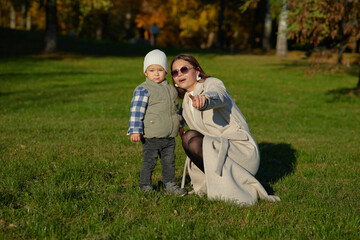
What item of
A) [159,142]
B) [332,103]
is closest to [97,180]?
[159,142]

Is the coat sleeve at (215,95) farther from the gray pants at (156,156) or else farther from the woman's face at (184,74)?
the gray pants at (156,156)

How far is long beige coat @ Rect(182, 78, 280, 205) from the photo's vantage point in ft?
14.2


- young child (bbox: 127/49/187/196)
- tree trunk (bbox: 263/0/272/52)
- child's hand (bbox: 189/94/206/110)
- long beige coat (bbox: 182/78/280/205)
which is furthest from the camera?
tree trunk (bbox: 263/0/272/52)

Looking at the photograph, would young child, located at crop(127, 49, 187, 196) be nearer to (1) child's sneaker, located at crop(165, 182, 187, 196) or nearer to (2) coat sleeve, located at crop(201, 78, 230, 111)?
(1) child's sneaker, located at crop(165, 182, 187, 196)

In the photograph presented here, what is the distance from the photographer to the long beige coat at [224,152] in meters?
4.32

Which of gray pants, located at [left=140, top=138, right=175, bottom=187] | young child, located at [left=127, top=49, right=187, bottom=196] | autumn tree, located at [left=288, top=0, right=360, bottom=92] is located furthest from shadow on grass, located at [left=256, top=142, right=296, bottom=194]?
autumn tree, located at [left=288, top=0, right=360, bottom=92]


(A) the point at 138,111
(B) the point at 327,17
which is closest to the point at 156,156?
(A) the point at 138,111

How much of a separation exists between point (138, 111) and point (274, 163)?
327cm

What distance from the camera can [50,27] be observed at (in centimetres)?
2495

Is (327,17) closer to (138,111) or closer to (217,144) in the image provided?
(217,144)

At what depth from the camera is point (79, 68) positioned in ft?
70.1

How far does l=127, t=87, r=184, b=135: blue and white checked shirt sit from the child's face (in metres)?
0.18

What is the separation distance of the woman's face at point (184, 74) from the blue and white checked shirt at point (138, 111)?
418 millimetres

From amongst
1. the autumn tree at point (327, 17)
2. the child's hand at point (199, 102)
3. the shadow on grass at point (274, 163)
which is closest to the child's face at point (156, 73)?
the child's hand at point (199, 102)
